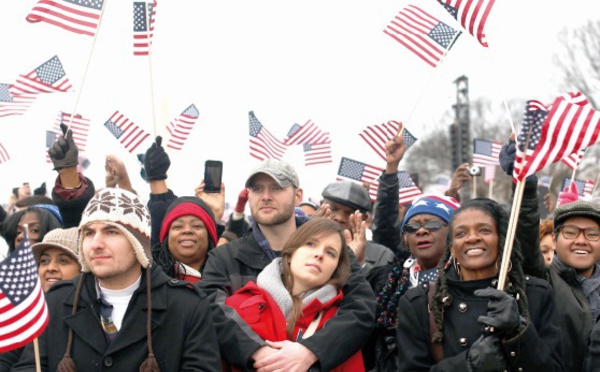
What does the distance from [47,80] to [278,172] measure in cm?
518

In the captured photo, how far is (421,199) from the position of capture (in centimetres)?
673

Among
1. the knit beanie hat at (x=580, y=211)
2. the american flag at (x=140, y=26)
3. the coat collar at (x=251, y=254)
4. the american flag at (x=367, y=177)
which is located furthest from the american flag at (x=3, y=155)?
the knit beanie hat at (x=580, y=211)

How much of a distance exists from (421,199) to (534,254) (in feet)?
3.81

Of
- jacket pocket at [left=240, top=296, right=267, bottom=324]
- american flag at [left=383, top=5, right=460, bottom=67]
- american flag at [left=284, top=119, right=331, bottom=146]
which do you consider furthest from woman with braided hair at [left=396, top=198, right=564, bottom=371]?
american flag at [left=284, top=119, right=331, bottom=146]

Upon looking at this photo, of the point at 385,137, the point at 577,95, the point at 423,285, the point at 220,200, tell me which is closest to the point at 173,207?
Result: the point at 220,200

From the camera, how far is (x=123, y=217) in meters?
5.21

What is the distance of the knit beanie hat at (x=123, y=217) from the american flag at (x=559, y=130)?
196 centimetres

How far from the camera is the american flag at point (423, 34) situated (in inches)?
396

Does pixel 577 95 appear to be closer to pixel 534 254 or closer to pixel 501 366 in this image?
pixel 534 254

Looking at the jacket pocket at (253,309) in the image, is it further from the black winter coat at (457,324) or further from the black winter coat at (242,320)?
the black winter coat at (457,324)

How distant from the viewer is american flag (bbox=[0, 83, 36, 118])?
1110 centimetres

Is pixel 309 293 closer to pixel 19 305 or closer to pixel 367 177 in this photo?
pixel 19 305

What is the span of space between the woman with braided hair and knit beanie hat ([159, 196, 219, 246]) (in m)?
2.05

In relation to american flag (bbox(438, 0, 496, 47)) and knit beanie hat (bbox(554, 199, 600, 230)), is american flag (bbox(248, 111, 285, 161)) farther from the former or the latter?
knit beanie hat (bbox(554, 199, 600, 230))
